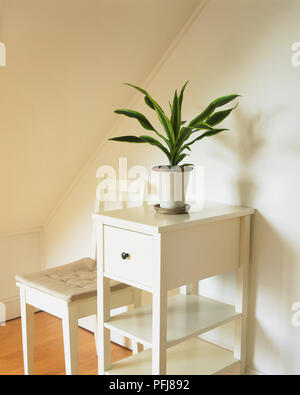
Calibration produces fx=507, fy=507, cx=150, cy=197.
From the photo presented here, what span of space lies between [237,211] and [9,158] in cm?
111

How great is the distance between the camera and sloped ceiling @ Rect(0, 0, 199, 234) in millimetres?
1873

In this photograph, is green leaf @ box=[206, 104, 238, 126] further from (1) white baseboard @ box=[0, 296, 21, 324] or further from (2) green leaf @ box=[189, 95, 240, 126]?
(1) white baseboard @ box=[0, 296, 21, 324]

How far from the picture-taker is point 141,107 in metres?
2.34

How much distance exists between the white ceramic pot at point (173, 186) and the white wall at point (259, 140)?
271 millimetres

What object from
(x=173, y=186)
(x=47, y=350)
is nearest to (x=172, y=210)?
(x=173, y=186)

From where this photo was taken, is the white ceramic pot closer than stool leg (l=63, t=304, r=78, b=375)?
Yes

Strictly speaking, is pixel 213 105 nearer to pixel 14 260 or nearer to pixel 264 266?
pixel 264 266

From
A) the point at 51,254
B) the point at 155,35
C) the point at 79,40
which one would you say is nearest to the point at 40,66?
the point at 79,40

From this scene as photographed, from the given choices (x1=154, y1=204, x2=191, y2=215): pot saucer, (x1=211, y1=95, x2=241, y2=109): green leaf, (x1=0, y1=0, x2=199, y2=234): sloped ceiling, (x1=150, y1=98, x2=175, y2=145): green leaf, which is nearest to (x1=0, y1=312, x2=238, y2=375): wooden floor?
(x1=0, y1=0, x2=199, y2=234): sloped ceiling

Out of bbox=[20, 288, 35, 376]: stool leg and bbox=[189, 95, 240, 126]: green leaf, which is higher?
bbox=[189, 95, 240, 126]: green leaf

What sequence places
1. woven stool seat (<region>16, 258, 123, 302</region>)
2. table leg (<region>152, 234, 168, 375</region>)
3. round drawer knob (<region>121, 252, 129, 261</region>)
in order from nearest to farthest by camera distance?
1. table leg (<region>152, 234, 168, 375</region>)
2. round drawer knob (<region>121, 252, 129, 261</region>)
3. woven stool seat (<region>16, 258, 123, 302</region>)

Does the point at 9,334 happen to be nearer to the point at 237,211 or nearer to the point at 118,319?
the point at 118,319

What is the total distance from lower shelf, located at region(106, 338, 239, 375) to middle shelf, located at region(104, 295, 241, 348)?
0.17 metres

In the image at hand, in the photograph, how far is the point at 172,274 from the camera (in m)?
1.73
